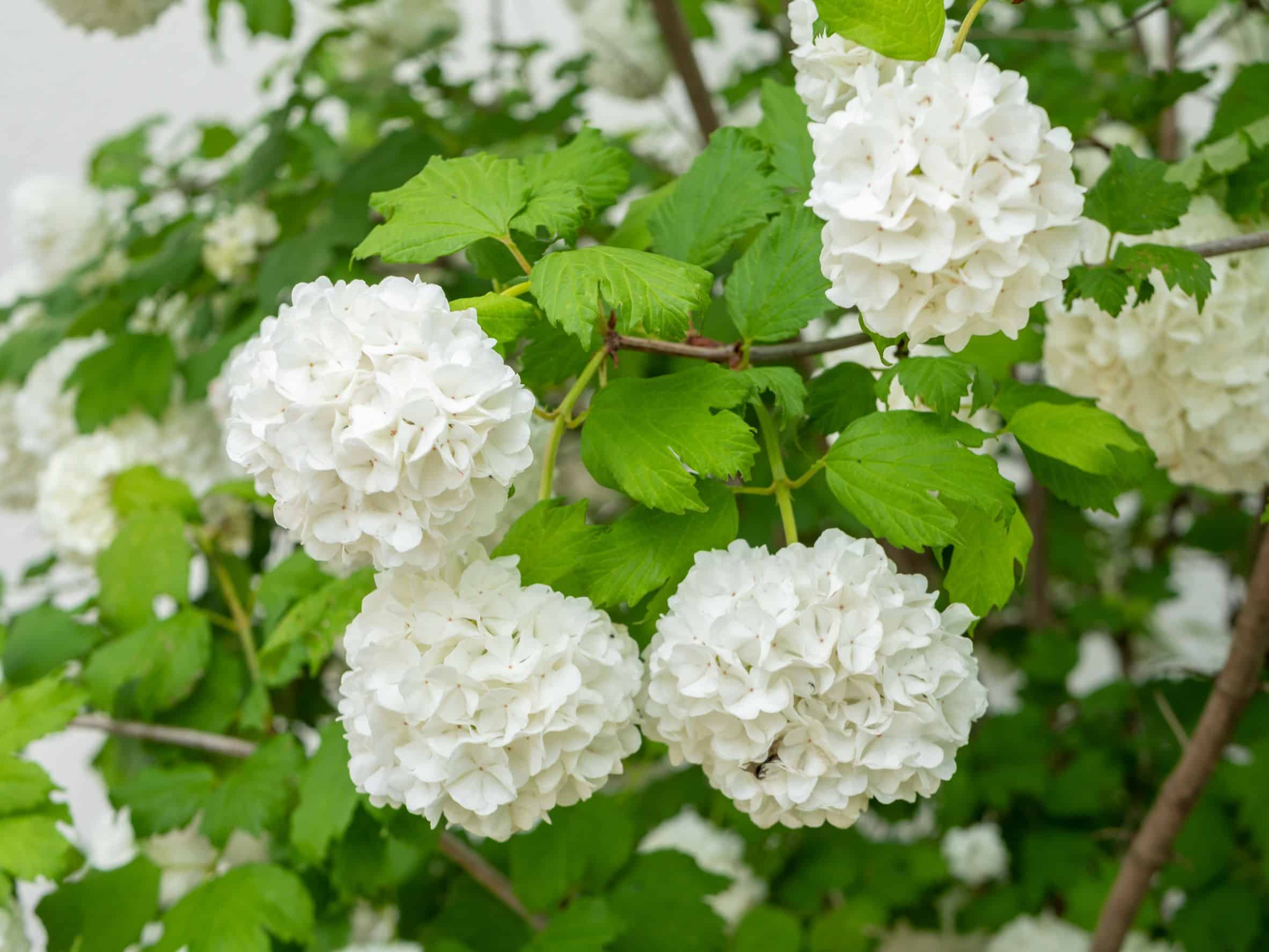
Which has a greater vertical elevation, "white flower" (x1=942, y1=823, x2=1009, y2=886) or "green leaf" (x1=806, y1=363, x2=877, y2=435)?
"green leaf" (x1=806, y1=363, x2=877, y2=435)

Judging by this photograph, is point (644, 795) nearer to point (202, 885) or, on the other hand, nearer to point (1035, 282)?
point (202, 885)

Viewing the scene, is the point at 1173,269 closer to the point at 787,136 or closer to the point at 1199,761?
the point at 787,136

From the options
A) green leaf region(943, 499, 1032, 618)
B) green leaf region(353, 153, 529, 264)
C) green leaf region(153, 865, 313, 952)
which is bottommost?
green leaf region(153, 865, 313, 952)

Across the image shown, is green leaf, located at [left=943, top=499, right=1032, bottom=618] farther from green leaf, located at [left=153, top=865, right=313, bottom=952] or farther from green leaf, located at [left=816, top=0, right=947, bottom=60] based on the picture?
green leaf, located at [left=153, top=865, right=313, bottom=952]

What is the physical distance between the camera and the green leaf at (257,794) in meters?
0.90

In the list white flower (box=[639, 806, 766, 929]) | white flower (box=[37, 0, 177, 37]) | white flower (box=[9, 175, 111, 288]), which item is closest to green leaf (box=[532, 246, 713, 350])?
white flower (box=[37, 0, 177, 37])

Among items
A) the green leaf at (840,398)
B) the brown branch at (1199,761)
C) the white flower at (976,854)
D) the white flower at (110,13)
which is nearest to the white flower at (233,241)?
the white flower at (110,13)

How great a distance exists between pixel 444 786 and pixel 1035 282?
37 centimetres

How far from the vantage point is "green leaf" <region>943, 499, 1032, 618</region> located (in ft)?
1.95

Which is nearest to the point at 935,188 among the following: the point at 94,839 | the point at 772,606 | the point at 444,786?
the point at 772,606

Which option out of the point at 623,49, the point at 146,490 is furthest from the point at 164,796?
the point at 623,49

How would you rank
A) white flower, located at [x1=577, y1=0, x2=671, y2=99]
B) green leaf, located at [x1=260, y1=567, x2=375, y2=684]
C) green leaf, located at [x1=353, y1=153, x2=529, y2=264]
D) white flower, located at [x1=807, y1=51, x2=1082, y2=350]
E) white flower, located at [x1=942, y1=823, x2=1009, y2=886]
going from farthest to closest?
1. white flower, located at [x1=942, y1=823, x2=1009, y2=886]
2. white flower, located at [x1=577, y1=0, x2=671, y2=99]
3. green leaf, located at [x1=260, y1=567, x2=375, y2=684]
4. green leaf, located at [x1=353, y1=153, x2=529, y2=264]
5. white flower, located at [x1=807, y1=51, x2=1082, y2=350]

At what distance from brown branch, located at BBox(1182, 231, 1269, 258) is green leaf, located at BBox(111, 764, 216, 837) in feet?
2.75

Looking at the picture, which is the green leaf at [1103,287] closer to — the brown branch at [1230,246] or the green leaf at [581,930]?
the brown branch at [1230,246]
